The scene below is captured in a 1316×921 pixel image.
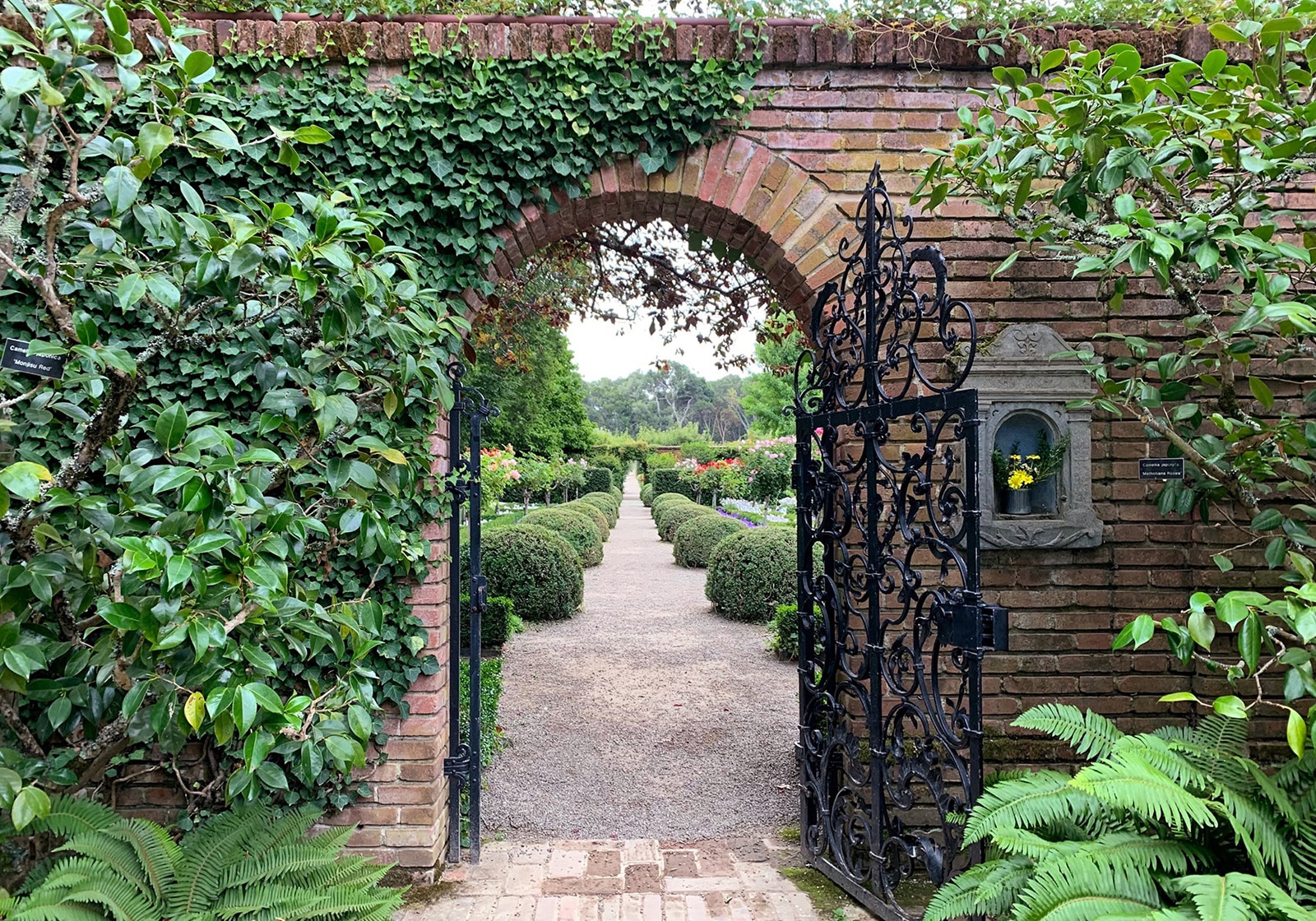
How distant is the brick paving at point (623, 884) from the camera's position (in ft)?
9.64

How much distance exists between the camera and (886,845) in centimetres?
280

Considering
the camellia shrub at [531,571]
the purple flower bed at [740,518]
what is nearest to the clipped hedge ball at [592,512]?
the purple flower bed at [740,518]

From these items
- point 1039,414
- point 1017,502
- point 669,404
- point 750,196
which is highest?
point 669,404

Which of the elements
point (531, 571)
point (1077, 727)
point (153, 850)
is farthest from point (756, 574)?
point (153, 850)

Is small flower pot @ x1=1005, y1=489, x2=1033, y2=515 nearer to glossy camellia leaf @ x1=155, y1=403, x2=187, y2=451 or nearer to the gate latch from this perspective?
the gate latch

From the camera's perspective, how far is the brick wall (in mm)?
3184

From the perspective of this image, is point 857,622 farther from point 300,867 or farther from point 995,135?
point 300,867

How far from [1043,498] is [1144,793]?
1.43 metres

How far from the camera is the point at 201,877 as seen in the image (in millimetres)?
2510

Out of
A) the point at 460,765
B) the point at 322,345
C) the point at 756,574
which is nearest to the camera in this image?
the point at 322,345

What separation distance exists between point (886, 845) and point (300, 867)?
1989mm

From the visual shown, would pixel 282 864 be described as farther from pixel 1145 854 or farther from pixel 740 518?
pixel 740 518

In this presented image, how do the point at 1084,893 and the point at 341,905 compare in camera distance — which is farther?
the point at 341,905

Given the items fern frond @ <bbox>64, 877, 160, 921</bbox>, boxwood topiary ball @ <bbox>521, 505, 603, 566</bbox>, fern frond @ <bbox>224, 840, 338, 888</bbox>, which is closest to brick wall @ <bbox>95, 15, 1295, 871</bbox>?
fern frond @ <bbox>224, 840, 338, 888</bbox>
